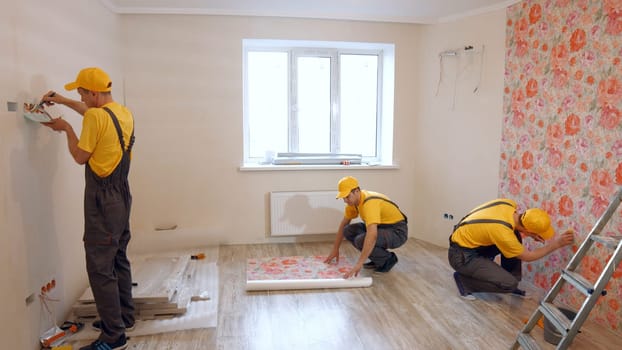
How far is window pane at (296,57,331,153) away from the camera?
4770mm

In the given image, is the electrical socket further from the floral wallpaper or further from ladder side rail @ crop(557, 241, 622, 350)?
the floral wallpaper

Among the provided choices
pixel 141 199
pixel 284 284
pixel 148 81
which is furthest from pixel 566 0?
pixel 141 199

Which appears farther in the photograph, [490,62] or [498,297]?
[490,62]

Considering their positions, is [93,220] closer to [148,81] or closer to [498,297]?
[148,81]

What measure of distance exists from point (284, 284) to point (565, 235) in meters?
2.04

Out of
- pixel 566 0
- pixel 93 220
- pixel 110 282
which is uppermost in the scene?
pixel 566 0

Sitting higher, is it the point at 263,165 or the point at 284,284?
the point at 263,165

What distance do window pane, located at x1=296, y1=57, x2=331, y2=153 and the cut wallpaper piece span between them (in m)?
1.45

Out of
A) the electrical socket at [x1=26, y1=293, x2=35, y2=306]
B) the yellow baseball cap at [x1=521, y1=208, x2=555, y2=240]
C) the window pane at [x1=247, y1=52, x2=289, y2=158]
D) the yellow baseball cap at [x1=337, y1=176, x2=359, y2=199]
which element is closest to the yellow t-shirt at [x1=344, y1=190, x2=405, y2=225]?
the yellow baseball cap at [x1=337, y1=176, x2=359, y2=199]

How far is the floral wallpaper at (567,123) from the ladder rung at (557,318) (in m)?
0.80

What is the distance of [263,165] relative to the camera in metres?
4.53

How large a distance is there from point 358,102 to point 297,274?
2268mm

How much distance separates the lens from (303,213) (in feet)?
14.7

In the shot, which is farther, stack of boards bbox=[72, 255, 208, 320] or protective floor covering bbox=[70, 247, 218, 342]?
stack of boards bbox=[72, 255, 208, 320]
